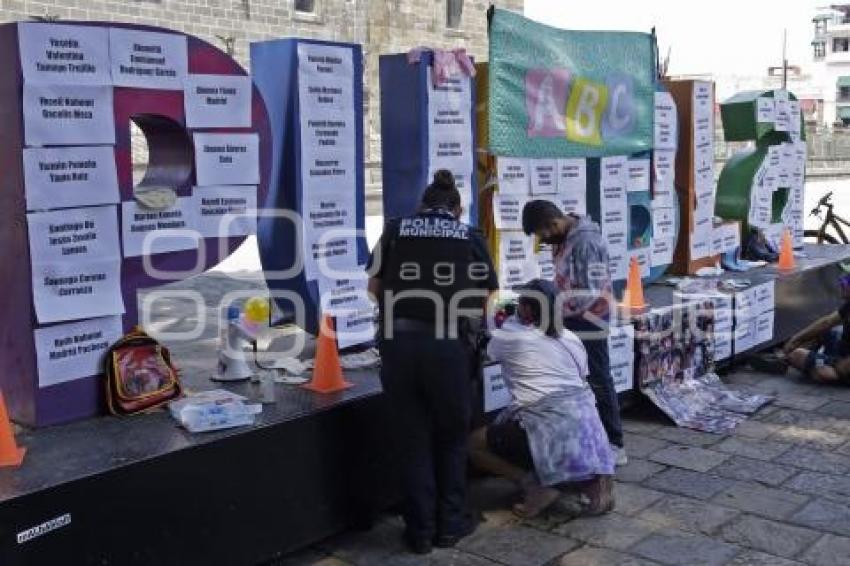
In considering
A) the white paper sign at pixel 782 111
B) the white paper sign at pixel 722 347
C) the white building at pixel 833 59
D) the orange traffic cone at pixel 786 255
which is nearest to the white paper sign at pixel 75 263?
the white paper sign at pixel 722 347

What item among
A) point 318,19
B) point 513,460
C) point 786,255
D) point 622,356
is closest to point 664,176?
point 786,255

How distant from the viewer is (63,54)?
3885mm

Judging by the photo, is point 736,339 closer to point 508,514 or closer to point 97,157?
point 508,514

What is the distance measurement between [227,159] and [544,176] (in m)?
2.71

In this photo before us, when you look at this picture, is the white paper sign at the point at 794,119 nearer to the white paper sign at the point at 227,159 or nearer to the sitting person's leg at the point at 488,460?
the sitting person's leg at the point at 488,460

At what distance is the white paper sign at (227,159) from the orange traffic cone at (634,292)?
10.7ft

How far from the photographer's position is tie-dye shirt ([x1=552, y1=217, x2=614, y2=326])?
16.6ft

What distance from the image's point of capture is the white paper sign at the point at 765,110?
28.3 ft

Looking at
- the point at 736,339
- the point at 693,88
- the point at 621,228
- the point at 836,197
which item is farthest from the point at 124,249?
the point at 836,197

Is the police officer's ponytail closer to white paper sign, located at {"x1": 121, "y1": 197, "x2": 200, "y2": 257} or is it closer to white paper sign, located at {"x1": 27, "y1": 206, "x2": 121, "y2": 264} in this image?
white paper sign, located at {"x1": 121, "y1": 197, "x2": 200, "y2": 257}

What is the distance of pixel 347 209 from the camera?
529cm

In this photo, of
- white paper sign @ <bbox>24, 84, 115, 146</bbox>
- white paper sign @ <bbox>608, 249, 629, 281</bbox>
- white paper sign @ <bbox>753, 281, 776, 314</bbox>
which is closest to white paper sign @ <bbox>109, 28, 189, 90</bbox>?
white paper sign @ <bbox>24, 84, 115, 146</bbox>

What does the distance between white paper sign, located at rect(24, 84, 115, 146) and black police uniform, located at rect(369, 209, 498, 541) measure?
134 cm

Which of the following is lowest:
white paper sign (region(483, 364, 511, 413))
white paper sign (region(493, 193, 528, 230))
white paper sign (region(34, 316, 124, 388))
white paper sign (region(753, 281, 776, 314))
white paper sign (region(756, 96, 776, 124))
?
white paper sign (region(483, 364, 511, 413))
